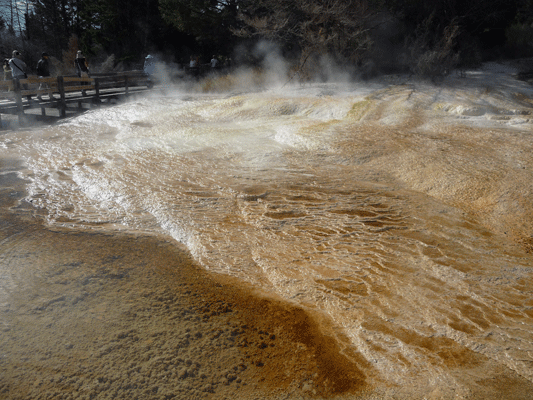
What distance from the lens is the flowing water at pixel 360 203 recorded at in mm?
2902

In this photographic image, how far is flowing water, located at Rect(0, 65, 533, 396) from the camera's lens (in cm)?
290

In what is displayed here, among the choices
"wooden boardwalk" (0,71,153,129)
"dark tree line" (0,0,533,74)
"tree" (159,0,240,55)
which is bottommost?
"wooden boardwalk" (0,71,153,129)

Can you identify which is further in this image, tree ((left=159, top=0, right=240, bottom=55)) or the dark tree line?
tree ((left=159, top=0, right=240, bottom=55))

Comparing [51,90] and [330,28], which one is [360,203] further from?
[51,90]

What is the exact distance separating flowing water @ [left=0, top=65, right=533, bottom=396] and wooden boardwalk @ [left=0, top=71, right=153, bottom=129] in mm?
1613

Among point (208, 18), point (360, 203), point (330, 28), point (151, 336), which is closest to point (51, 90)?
point (208, 18)

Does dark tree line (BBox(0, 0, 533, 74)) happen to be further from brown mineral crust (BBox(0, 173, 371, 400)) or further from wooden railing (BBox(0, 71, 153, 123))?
brown mineral crust (BBox(0, 173, 371, 400))

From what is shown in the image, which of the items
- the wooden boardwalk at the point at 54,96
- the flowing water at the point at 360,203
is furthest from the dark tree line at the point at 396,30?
the wooden boardwalk at the point at 54,96

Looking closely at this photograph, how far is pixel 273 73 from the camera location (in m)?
12.4

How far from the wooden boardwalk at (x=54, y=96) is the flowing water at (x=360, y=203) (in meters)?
1.61

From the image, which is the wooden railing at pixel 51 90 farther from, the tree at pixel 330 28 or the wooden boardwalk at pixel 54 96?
the tree at pixel 330 28

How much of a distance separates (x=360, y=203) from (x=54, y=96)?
462 inches

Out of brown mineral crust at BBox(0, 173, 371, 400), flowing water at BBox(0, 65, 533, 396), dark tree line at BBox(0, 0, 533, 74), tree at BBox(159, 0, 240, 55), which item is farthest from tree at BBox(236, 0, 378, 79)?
brown mineral crust at BBox(0, 173, 371, 400)

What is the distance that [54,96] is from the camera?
12.7 m
